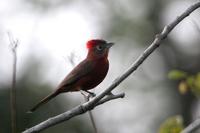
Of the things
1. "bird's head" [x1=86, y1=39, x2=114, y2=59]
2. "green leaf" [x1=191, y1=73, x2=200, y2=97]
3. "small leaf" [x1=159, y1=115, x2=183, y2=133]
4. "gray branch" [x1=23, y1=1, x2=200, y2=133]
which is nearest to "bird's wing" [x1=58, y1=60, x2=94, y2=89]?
"bird's head" [x1=86, y1=39, x2=114, y2=59]

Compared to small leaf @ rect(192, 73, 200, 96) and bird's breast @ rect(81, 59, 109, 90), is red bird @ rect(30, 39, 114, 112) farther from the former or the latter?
small leaf @ rect(192, 73, 200, 96)

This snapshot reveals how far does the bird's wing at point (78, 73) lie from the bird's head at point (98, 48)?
0.12 metres

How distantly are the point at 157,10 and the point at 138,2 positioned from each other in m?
0.57

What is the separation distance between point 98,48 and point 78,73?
42cm

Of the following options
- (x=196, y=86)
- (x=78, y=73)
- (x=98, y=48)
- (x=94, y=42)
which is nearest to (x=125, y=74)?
(x=196, y=86)

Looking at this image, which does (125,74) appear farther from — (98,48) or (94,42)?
(94,42)

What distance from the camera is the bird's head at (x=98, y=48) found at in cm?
688

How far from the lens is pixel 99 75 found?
6.51m

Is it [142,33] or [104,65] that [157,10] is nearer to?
[142,33]

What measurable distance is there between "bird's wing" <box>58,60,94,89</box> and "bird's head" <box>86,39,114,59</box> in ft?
0.40

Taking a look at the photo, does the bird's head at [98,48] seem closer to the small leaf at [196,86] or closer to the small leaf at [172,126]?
the small leaf at [196,86]

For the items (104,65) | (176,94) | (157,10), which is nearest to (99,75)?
(104,65)

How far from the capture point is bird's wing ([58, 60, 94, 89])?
652cm

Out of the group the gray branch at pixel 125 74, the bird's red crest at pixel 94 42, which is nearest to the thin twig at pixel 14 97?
the gray branch at pixel 125 74
